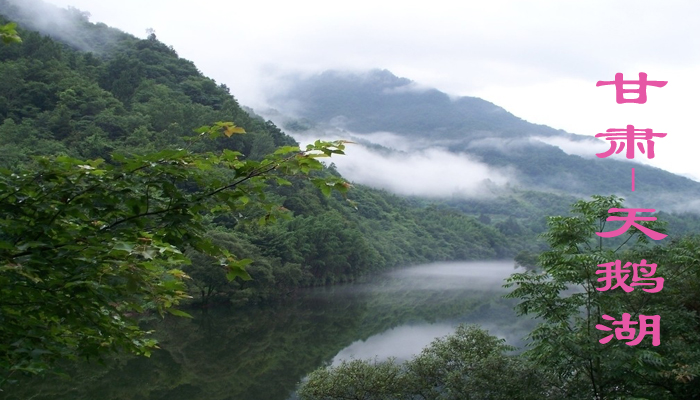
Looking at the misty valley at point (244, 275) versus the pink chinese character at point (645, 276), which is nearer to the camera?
the misty valley at point (244, 275)

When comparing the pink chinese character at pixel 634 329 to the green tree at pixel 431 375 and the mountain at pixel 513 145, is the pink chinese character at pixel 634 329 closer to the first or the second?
the green tree at pixel 431 375

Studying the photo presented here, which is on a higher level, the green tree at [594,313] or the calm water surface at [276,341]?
the green tree at [594,313]

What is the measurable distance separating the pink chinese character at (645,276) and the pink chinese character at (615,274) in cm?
12

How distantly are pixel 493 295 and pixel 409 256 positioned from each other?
26.2 meters

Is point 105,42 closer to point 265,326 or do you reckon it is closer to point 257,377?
point 265,326

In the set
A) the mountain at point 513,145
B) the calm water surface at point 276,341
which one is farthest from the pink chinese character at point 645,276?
the mountain at point 513,145

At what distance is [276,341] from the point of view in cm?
1986

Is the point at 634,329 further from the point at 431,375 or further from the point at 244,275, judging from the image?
the point at 244,275

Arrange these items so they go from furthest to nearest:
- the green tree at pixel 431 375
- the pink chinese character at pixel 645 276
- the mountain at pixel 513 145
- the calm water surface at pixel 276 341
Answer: the mountain at pixel 513 145 < the calm water surface at pixel 276 341 < the green tree at pixel 431 375 < the pink chinese character at pixel 645 276

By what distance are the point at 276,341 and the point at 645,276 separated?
592 inches

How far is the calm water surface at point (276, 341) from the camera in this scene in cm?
1331

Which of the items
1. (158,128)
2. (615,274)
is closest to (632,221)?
(615,274)

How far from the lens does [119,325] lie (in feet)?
8.77

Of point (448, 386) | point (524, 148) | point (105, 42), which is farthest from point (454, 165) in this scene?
point (448, 386)
